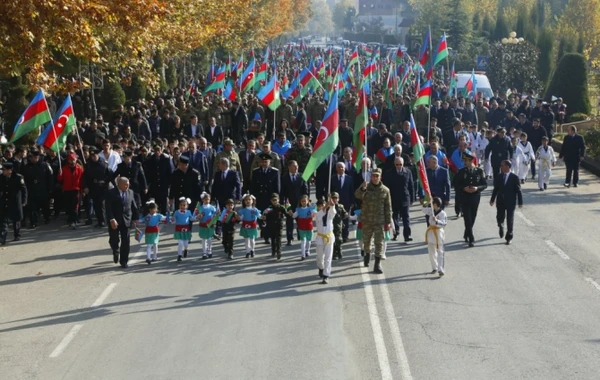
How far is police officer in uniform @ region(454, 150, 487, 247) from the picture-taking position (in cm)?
1783

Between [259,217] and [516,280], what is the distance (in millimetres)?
4596

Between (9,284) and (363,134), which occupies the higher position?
(363,134)

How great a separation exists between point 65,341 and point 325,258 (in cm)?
447

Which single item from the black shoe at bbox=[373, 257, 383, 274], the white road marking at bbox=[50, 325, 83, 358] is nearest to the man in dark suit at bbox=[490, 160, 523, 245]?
the black shoe at bbox=[373, 257, 383, 274]

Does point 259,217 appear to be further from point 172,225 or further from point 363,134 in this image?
point 172,225

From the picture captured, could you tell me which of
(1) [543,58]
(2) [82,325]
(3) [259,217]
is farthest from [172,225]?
(1) [543,58]

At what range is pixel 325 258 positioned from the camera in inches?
589

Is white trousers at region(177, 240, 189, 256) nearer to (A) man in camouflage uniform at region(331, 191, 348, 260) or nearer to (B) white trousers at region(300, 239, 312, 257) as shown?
(B) white trousers at region(300, 239, 312, 257)

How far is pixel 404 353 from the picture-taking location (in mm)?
11328

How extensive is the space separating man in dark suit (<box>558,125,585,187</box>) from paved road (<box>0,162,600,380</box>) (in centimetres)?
647

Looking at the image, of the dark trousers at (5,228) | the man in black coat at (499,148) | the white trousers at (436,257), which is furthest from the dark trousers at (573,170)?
the dark trousers at (5,228)

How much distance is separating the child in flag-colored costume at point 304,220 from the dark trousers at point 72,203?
239 inches

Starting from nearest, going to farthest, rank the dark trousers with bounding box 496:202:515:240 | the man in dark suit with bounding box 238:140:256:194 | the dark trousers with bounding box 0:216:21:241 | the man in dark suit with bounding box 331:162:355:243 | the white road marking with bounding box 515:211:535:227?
the man in dark suit with bounding box 331:162:355:243 → the dark trousers with bounding box 496:202:515:240 → the dark trousers with bounding box 0:216:21:241 → the white road marking with bounding box 515:211:535:227 → the man in dark suit with bounding box 238:140:256:194

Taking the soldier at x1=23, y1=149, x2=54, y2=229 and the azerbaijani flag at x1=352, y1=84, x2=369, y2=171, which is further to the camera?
the soldier at x1=23, y1=149, x2=54, y2=229
